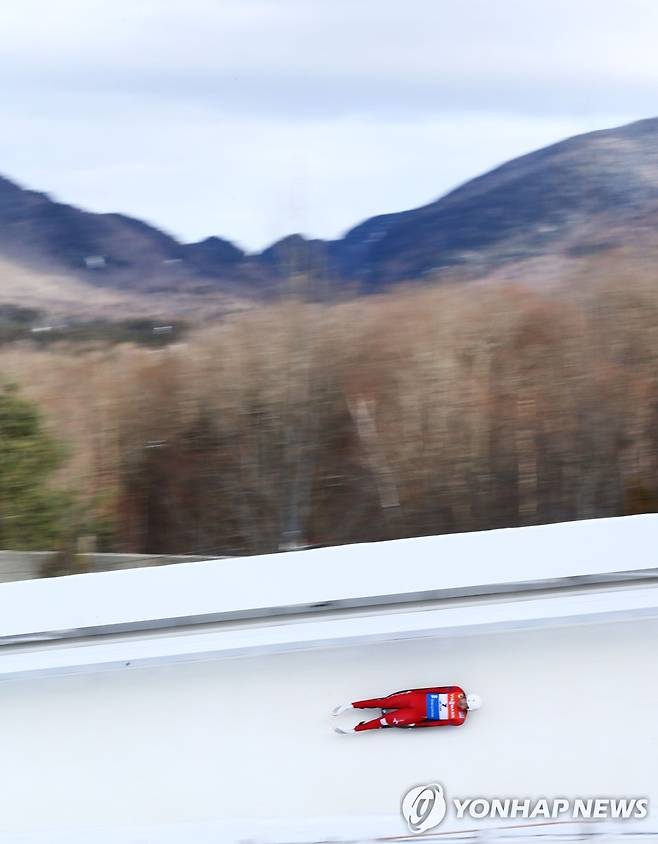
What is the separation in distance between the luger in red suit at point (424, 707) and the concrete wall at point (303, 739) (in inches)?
1.0

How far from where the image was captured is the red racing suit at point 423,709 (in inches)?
75.2

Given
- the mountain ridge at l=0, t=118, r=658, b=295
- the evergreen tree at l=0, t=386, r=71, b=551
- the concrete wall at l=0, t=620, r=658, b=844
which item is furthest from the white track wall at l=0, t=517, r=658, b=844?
the mountain ridge at l=0, t=118, r=658, b=295

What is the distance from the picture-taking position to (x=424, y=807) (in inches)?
75.3

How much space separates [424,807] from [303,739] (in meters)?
0.29

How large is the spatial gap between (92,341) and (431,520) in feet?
3.48

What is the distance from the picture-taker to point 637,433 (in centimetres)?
240

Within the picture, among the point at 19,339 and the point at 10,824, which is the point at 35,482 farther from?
the point at 10,824

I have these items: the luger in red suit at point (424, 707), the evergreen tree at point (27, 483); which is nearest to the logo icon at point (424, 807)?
the luger in red suit at point (424, 707)

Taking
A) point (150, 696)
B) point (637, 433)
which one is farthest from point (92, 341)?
point (637, 433)

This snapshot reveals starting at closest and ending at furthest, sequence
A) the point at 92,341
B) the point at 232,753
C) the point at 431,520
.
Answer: the point at 232,753, the point at 431,520, the point at 92,341

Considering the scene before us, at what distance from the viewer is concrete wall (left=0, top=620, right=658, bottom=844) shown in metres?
1.92

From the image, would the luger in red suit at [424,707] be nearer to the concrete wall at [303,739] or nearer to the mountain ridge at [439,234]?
the concrete wall at [303,739]
